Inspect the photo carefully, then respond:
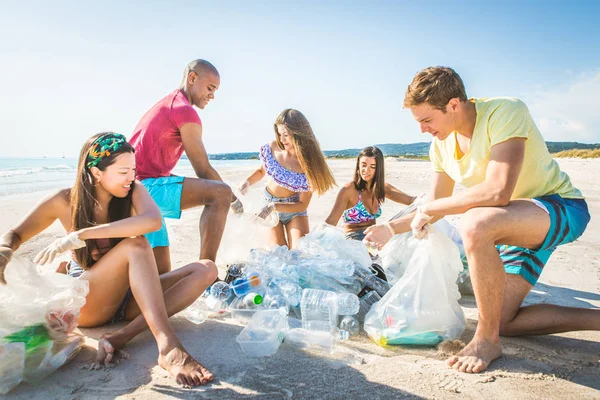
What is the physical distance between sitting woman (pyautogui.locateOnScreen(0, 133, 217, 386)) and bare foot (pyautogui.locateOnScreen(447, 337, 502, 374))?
1.34m

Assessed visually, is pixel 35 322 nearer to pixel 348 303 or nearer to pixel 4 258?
pixel 4 258

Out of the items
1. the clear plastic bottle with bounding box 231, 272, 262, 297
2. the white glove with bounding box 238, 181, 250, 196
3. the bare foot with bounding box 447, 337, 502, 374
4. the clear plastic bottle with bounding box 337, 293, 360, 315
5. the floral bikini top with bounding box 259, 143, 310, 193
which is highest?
the floral bikini top with bounding box 259, 143, 310, 193

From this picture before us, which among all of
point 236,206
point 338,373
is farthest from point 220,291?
point 338,373

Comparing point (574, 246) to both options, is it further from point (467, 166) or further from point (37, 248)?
point (37, 248)

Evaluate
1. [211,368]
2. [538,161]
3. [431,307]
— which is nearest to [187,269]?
[211,368]

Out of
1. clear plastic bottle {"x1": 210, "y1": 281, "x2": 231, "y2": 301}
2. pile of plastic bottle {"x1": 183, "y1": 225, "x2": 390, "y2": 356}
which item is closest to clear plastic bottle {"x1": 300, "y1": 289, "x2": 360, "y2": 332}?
pile of plastic bottle {"x1": 183, "y1": 225, "x2": 390, "y2": 356}

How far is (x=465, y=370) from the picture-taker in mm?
2180

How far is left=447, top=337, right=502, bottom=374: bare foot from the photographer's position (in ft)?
7.16

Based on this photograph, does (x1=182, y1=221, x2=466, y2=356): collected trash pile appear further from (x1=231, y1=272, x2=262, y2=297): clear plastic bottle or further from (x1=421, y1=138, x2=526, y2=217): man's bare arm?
(x1=421, y1=138, x2=526, y2=217): man's bare arm

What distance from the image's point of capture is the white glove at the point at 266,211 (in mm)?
4391

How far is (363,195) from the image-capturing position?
461 cm

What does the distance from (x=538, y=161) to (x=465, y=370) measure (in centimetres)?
131

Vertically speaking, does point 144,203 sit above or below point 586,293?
above

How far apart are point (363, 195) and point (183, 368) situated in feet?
9.71
